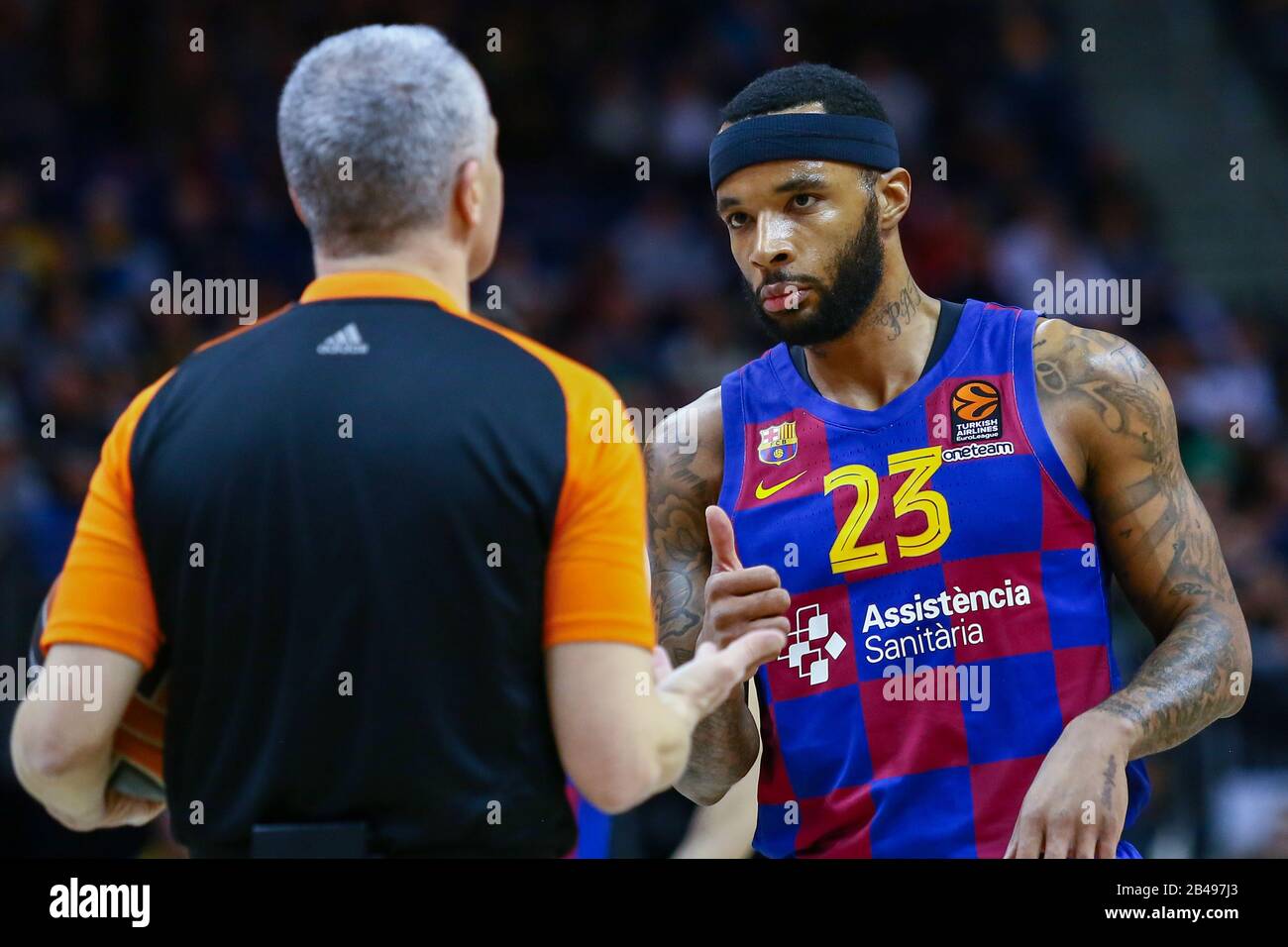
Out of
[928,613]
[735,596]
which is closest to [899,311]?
[928,613]

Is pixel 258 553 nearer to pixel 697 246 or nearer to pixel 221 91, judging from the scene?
pixel 697 246

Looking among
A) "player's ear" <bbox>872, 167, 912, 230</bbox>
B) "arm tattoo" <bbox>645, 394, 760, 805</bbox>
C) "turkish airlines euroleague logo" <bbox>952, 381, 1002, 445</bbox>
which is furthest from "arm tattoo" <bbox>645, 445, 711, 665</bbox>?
"player's ear" <bbox>872, 167, 912, 230</bbox>

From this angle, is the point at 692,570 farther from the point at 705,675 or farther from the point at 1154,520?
the point at 705,675

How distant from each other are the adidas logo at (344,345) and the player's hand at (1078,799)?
5.35 feet

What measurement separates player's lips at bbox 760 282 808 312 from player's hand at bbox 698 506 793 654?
2.30ft

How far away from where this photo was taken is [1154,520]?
3547 mm

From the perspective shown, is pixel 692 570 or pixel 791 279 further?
pixel 692 570

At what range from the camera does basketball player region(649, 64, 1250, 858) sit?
348 centimetres

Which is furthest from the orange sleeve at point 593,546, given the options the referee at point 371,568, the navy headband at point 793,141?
the navy headband at point 793,141

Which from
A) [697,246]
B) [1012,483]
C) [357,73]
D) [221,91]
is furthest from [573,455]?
[221,91]

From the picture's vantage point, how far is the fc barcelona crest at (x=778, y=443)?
3787 mm

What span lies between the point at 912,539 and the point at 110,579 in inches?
72.0

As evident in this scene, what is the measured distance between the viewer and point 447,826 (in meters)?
2.32
